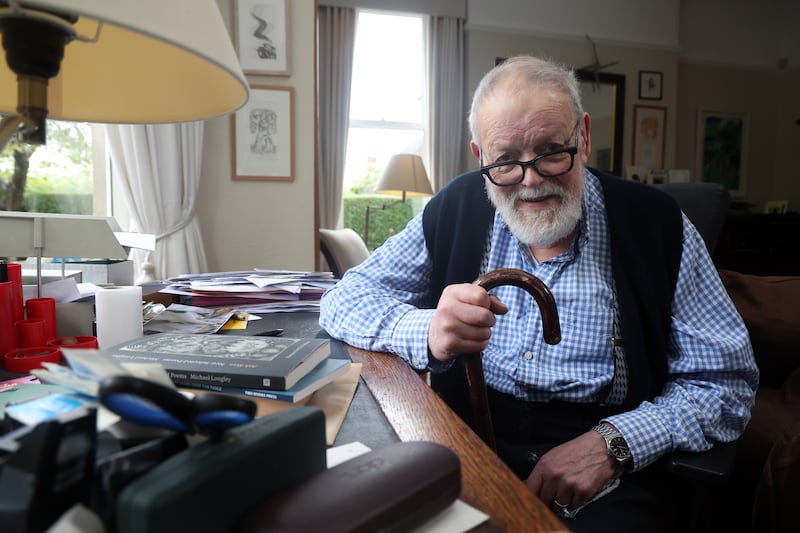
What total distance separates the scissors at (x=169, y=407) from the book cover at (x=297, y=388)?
0.28 m

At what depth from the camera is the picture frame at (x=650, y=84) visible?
5199 mm

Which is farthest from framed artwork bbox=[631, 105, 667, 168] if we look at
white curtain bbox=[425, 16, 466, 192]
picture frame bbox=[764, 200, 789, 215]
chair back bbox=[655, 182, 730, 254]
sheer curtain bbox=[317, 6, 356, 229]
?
chair back bbox=[655, 182, 730, 254]

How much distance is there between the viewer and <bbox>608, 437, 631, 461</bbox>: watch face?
3.17 ft

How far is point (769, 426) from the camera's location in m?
1.44

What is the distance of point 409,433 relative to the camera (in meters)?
0.62

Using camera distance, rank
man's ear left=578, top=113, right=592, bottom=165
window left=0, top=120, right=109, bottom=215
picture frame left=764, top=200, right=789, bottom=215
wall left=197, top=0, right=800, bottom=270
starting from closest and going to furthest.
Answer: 1. man's ear left=578, top=113, right=592, bottom=165
2. window left=0, top=120, right=109, bottom=215
3. wall left=197, top=0, right=800, bottom=270
4. picture frame left=764, top=200, right=789, bottom=215

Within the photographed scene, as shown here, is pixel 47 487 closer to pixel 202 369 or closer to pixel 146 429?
pixel 146 429

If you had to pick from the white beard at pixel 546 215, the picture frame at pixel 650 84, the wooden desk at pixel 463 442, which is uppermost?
the picture frame at pixel 650 84

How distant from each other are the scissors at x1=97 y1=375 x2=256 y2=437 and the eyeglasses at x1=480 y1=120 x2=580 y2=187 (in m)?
0.94

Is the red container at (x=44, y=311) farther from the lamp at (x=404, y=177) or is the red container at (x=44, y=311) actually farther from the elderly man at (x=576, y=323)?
the lamp at (x=404, y=177)

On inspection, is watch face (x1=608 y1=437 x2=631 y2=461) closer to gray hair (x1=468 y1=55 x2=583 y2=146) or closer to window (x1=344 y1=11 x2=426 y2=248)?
gray hair (x1=468 y1=55 x2=583 y2=146)

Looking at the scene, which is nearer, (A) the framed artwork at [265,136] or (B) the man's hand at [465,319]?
(B) the man's hand at [465,319]

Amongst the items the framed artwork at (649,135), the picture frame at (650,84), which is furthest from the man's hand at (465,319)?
the picture frame at (650,84)

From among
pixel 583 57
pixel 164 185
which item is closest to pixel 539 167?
pixel 164 185
